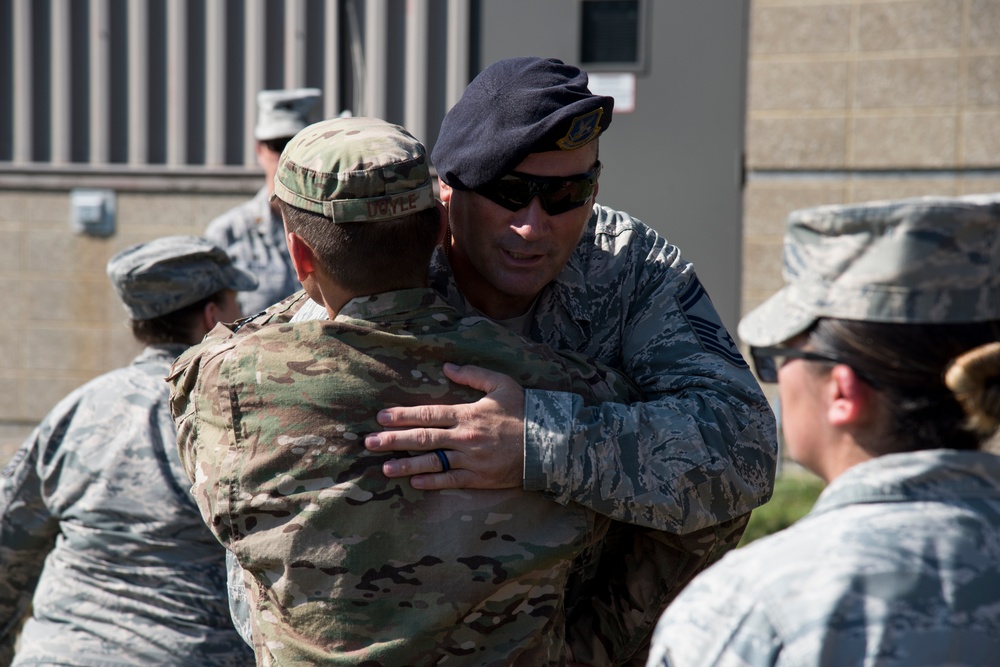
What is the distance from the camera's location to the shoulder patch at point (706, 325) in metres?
2.06

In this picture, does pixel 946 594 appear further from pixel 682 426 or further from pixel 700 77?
pixel 700 77

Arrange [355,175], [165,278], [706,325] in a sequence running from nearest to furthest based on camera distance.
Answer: [355,175] < [706,325] < [165,278]

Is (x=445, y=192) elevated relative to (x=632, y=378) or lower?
elevated

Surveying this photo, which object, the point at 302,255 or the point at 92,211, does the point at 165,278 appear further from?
the point at 92,211

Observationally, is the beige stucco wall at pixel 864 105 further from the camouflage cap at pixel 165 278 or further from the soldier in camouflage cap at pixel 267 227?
the camouflage cap at pixel 165 278

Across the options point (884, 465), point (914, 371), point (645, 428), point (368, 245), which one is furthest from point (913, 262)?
point (368, 245)

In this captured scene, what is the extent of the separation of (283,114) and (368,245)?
12.4ft

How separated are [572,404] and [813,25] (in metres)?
4.67

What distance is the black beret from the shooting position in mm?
1983

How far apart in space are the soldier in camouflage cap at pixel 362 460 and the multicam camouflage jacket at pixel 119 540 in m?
1.29

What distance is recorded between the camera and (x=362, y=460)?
1.75 m

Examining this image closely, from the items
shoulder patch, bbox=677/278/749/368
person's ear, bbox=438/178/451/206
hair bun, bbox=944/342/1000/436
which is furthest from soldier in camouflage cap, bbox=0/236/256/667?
hair bun, bbox=944/342/1000/436

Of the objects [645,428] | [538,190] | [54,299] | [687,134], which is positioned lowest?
[54,299]

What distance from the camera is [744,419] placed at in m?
1.92
